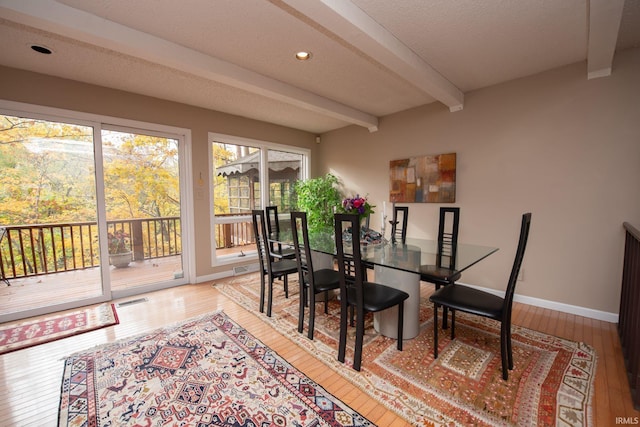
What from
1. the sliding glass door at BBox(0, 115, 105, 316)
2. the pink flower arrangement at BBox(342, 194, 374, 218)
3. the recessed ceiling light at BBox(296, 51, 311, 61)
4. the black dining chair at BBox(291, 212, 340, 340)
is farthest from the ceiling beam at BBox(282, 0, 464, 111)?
the sliding glass door at BBox(0, 115, 105, 316)

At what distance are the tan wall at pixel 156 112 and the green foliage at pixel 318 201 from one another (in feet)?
3.16

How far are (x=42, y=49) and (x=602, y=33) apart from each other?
441cm

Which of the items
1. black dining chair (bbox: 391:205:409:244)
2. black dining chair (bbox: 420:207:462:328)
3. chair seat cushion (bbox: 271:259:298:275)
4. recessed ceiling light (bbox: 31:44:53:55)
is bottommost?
chair seat cushion (bbox: 271:259:298:275)

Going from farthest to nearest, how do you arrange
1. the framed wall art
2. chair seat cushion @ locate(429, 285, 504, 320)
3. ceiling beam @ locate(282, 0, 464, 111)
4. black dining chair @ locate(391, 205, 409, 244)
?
the framed wall art
black dining chair @ locate(391, 205, 409, 244)
chair seat cushion @ locate(429, 285, 504, 320)
ceiling beam @ locate(282, 0, 464, 111)

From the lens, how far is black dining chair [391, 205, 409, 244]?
3.04 m

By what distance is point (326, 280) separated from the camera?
2439 mm

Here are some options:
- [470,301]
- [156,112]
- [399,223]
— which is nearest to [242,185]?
[156,112]

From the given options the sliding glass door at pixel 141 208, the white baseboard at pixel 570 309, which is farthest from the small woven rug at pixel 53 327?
the white baseboard at pixel 570 309

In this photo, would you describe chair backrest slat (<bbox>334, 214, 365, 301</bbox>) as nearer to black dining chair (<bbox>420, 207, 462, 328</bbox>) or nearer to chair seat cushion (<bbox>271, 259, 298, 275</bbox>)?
black dining chair (<bbox>420, 207, 462, 328</bbox>)

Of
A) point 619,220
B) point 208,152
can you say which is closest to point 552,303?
A: point 619,220

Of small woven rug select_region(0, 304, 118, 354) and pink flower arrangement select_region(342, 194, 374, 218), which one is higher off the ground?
pink flower arrangement select_region(342, 194, 374, 218)

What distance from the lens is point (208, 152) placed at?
3.95 metres

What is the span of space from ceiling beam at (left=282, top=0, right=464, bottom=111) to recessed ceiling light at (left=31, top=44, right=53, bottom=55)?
7.35ft

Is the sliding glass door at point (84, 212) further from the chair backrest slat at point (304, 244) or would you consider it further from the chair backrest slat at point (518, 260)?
the chair backrest slat at point (518, 260)
